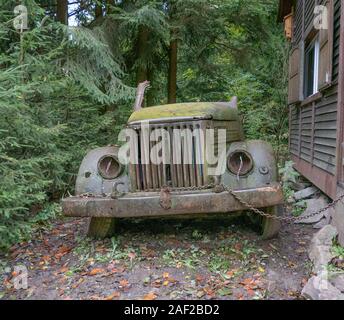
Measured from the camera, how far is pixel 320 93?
5.60 m

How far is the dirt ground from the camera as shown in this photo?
341 centimetres

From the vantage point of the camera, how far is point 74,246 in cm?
457

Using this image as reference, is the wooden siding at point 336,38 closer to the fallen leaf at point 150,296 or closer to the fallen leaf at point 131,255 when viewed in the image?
the fallen leaf at point 131,255

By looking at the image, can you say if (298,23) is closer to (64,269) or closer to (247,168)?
(247,168)

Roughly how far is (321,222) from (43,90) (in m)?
4.40

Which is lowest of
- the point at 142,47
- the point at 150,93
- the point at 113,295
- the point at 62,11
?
the point at 113,295

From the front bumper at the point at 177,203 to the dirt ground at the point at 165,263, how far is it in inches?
21.4

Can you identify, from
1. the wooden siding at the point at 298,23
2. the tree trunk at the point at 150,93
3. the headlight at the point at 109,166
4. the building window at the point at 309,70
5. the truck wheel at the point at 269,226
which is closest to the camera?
the truck wheel at the point at 269,226

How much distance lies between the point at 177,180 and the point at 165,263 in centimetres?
88

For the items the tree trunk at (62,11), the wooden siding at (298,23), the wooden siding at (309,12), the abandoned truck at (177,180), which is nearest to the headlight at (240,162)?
the abandoned truck at (177,180)

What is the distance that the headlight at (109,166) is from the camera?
4430mm

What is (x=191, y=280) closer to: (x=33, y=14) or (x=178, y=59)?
(x=33, y=14)

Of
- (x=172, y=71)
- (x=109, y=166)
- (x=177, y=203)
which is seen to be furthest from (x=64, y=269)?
(x=172, y=71)

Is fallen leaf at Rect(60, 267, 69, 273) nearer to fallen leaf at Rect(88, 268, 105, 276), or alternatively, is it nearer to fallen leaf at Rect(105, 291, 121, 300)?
fallen leaf at Rect(88, 268, 105, 276)
